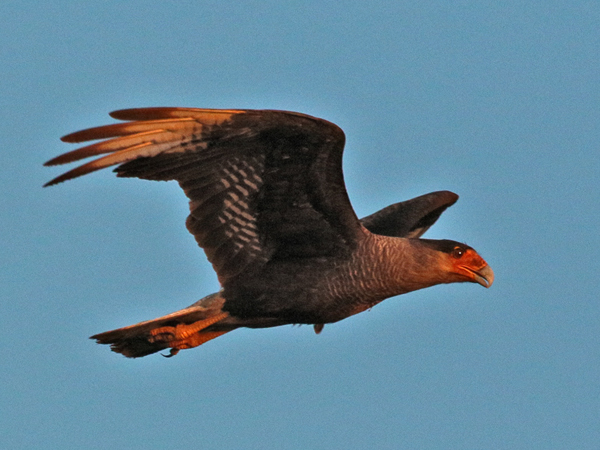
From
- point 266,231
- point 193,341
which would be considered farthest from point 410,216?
point 193,341

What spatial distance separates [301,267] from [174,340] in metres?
1.33

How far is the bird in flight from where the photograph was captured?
8.49 m

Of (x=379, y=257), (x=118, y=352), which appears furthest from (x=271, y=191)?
(x=118, y=352)

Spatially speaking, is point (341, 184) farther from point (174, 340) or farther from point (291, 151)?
point (174, 340)

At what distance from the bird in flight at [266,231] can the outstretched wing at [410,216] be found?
1.46m

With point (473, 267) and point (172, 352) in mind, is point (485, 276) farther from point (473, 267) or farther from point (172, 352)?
point (172, 352)

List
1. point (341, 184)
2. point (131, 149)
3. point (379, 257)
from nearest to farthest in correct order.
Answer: point (131, 149)
point (341, 184)
point (379, 257)

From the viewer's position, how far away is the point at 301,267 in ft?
31.7

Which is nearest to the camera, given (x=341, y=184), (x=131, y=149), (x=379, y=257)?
(x=131, y=149)

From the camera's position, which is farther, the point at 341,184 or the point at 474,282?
the point at 474,282

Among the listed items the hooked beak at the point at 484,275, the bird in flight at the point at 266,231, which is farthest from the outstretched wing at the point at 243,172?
the hooked beak at the point at 484,275

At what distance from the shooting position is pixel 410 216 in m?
11.5

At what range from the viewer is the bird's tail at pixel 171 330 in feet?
31.9

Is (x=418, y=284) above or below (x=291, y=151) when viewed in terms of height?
below
